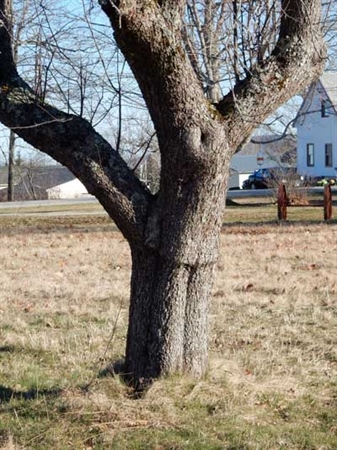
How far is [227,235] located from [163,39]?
14952mm

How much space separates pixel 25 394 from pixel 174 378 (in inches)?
47.8

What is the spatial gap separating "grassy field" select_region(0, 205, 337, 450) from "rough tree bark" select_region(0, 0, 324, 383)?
1.31 ft

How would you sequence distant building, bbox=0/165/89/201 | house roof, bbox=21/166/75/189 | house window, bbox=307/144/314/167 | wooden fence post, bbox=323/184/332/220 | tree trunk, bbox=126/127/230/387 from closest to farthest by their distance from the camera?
tree trunk, bbox=126/127/230/387, wooden fence post, bbox=323/184/332/220, house window, bbox=307/144/314/167, distant building, bbox=0/165/89/201, house roof, bbox=21/166/75/189

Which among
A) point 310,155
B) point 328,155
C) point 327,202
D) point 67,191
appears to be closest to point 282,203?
point 327,202

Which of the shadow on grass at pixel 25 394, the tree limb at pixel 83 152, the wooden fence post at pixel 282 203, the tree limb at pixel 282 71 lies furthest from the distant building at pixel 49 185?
the tree limb at pixel 282 71

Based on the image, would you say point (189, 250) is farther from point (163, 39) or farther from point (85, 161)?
point (163, 39)

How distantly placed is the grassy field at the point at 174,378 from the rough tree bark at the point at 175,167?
400mm

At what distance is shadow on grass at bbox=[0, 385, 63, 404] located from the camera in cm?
624

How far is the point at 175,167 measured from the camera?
19.1ft

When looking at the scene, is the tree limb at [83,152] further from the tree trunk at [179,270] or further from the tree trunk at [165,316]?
the tree trunk at [165,316]

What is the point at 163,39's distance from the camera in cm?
546

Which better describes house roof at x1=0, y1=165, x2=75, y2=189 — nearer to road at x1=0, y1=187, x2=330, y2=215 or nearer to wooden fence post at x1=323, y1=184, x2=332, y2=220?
road at x1=0, y1=187, x2=330, y2=215

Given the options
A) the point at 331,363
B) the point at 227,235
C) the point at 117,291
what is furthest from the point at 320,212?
the point at 331,363

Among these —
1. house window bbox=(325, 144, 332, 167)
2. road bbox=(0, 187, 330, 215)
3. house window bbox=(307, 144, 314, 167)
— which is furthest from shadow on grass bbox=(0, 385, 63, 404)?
house window bbox=(307, 144, 314, 167)
